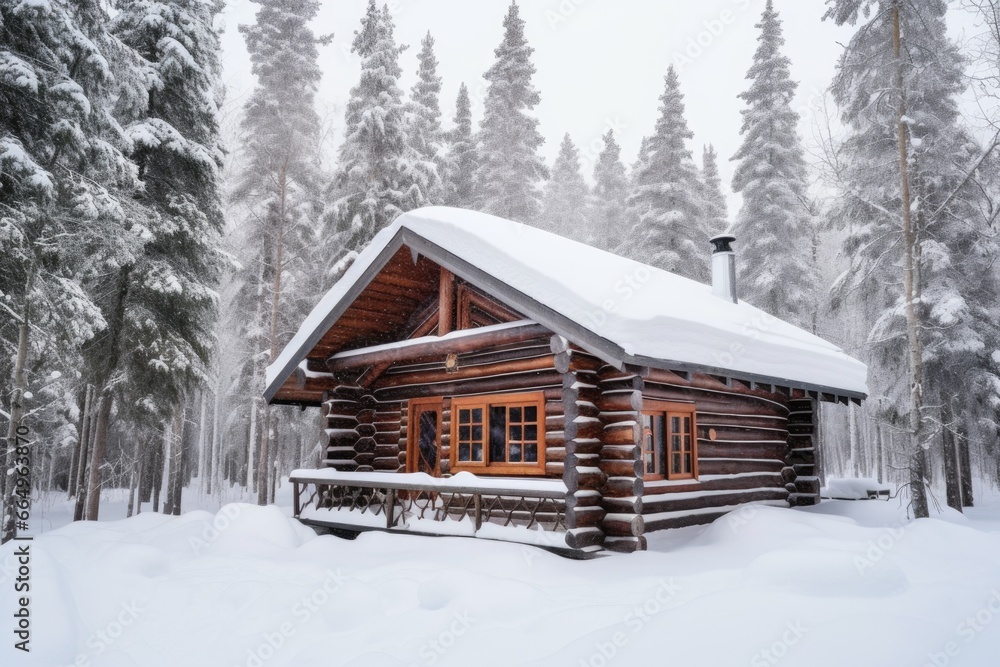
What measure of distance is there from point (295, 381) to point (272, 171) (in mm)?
10527

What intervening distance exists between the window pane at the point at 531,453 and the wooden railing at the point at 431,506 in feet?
2.84

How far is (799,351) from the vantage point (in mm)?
13617

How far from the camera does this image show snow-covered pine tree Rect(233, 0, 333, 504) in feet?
69.7

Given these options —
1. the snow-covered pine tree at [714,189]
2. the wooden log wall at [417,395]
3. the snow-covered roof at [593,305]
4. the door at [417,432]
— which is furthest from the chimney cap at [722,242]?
the snow-covered pine tree at [714,189]

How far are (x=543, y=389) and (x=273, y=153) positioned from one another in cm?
1507

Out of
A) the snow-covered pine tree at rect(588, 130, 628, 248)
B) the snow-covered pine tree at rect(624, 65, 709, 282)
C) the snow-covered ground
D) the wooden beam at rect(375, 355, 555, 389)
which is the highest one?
the snow-covered pine tree at rect(588, 130, 628, 248)

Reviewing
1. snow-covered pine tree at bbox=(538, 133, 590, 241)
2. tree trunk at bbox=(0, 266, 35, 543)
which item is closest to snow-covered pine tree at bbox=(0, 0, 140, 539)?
tree trunk at bbox=(0, 266, 35, 543)

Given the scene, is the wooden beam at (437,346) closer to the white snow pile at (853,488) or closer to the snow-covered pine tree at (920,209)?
the snow-covered pine tree at (920,209)

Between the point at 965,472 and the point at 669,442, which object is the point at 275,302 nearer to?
the point at 669,442

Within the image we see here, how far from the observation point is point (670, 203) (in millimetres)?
24875

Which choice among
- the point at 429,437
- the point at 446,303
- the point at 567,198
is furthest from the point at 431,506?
the point at 567,198

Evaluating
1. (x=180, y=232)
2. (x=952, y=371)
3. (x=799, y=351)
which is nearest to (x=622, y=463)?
(x=799, y=351)

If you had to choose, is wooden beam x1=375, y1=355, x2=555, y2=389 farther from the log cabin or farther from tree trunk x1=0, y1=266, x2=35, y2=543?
tree trunk x1=0, y1=266, x2=35, y2=543

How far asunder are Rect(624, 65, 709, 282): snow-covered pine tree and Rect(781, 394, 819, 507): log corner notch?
392 inches
